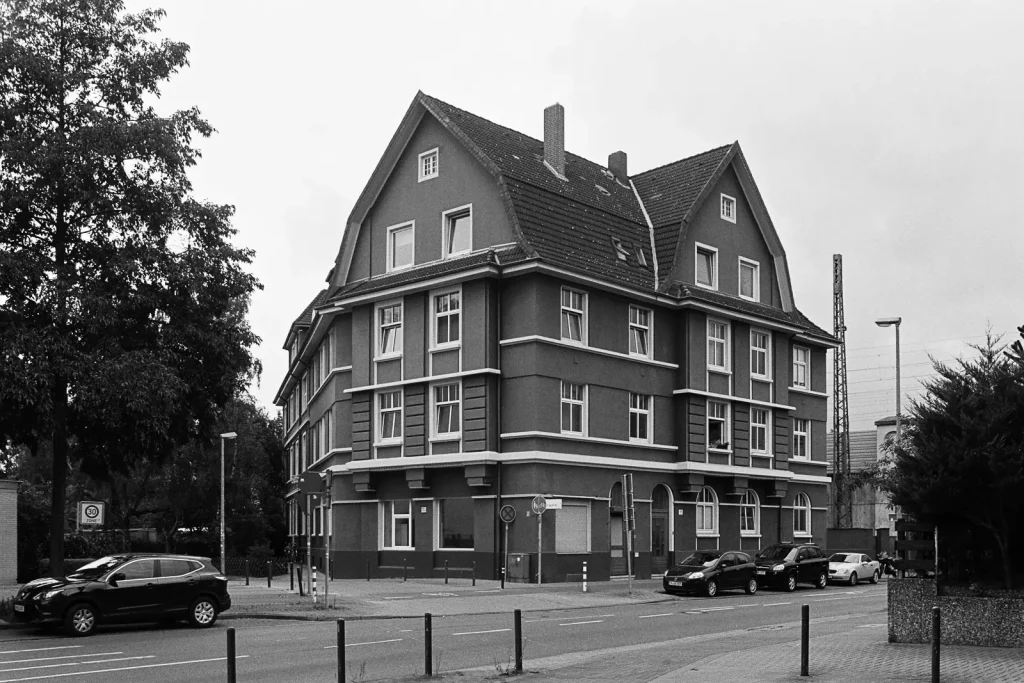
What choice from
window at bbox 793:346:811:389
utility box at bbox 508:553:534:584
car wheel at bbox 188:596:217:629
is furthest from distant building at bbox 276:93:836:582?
car wheel at bbox 188:596:217:629

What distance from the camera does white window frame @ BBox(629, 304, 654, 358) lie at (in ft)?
139

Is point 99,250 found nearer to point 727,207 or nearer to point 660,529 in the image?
point 660,529

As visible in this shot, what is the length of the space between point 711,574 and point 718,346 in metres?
13.0

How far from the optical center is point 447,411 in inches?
1580

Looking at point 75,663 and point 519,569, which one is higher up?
point 75,663

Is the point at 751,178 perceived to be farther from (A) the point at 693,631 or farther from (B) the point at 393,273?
(A) the point at 693,631

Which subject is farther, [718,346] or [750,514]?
[750,514]

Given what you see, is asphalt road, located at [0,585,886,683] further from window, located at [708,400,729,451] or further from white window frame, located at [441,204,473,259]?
white window frame, located at [441,204,473,259]

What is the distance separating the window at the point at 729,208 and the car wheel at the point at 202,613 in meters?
29.3

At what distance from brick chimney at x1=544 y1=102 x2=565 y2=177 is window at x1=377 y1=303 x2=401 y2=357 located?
28.1 ft

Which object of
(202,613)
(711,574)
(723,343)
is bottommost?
(711,574)

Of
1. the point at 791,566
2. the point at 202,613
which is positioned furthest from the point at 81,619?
the point at 791,566

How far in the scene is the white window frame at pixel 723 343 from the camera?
44.9m

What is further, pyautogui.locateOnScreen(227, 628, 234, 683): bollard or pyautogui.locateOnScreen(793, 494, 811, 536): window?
pyautogui.locateOnScreen(793, 494, 811, 536): window
